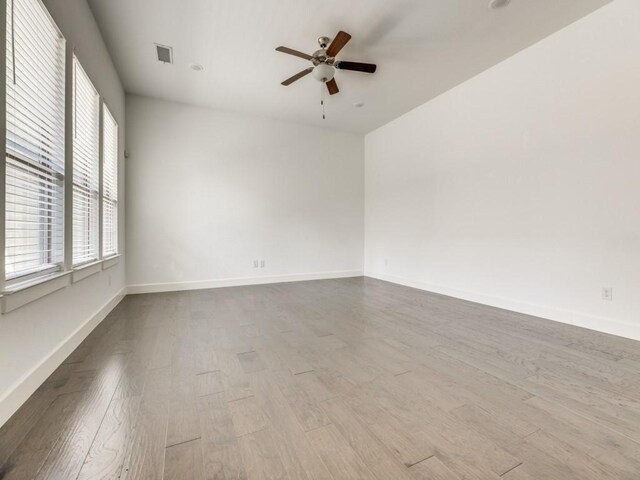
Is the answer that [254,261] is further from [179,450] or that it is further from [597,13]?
[597,13]

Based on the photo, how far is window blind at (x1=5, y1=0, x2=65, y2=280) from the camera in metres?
1.45

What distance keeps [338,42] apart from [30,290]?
2.77 metres

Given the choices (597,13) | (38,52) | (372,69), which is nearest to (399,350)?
(372,69)

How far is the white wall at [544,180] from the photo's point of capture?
2451mm

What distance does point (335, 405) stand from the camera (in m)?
1.47

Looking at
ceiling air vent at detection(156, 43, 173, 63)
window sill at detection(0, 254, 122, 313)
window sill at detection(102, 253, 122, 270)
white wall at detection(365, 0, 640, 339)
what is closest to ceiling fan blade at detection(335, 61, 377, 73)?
white wall at detection(365, 0, 640, 339)

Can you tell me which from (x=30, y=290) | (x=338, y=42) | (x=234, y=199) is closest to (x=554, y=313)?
(x=338, y=42)

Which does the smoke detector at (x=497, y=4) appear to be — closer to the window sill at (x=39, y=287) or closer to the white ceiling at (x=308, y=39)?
the white ceiling at (x=308, y=39)

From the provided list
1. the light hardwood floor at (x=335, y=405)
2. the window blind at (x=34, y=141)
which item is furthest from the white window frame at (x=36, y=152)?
the light hardwood floor at (x=335, y=405)

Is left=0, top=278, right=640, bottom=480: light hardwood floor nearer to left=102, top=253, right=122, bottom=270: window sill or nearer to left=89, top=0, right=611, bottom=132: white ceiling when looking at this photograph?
left=102, top=253, right=122, bottom=270: window sill

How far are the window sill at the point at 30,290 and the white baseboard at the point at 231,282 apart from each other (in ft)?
7.73

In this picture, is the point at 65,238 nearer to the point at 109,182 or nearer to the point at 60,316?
the point at 60,316

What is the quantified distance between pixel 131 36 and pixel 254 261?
3.17 meters

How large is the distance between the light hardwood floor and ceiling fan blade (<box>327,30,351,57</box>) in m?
2.50
